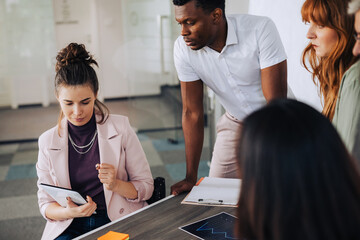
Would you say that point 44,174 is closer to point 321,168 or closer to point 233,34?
point 233,34

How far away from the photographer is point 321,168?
588 millimetres

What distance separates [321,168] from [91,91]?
1267mm

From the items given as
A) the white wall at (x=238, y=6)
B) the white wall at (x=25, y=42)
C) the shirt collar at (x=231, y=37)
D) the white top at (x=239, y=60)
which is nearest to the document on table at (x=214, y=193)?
the white top at (x=239, y=60)

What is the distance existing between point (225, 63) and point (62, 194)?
0.92 m

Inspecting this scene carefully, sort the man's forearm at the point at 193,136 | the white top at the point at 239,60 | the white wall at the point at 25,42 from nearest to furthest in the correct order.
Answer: the white top at the point at 239,60, the man's forearm at the point at 193,136, the white wall at the point at 25,42

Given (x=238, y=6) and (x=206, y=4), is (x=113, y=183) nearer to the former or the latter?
(x=206, y=4)

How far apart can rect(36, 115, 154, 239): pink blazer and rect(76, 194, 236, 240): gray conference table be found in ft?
0.81

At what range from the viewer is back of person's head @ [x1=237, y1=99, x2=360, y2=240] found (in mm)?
588

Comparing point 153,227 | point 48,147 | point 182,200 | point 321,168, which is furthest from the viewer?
point 48,147

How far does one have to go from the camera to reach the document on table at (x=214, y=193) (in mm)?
1425

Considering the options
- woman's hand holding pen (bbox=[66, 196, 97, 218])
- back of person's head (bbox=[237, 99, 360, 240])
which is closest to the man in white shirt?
woman's hand holding pen (bbox=[66, 196, 97, 218])

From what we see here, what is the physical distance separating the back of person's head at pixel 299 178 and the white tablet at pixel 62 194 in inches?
36.4

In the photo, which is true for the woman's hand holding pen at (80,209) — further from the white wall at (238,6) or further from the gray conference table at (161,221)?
the white wall at (238,6)

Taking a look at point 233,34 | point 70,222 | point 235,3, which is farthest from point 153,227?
point 235,3
